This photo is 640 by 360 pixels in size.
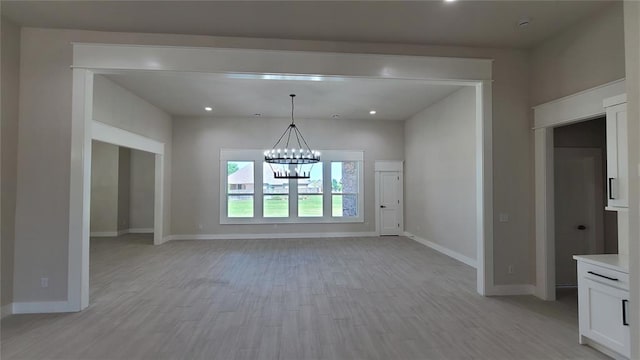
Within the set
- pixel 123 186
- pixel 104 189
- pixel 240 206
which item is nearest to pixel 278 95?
pixel 240 206

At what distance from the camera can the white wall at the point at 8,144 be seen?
11.3 feet

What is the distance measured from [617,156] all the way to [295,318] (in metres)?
3.60

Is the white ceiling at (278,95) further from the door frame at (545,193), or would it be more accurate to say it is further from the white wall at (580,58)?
the door frame at (545,193)

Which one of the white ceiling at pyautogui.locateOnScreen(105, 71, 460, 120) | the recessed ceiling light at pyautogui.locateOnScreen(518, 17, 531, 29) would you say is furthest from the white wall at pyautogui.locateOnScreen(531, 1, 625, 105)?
the white ceiling at pyautogui.locateOnScreen(105, 71, 460, 120)

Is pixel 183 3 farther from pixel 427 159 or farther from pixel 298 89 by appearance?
pixel 427 159

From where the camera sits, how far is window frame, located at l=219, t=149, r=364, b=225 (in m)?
8.77

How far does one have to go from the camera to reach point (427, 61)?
4.13 meters

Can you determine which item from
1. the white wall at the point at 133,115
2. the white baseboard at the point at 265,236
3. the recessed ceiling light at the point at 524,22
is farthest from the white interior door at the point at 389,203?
the white wall at the point at 133,115

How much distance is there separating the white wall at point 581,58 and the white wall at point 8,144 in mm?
6483

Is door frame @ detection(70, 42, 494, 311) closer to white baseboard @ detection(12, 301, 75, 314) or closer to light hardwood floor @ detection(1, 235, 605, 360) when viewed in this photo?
white baseboard @ detection(12, 301, 75, 314)

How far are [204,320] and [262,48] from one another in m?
3.29

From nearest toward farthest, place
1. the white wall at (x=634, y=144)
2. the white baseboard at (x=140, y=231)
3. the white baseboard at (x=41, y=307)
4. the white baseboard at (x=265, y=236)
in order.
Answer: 1. the white wall at (x=634, y=144)
2. the white baseboard at (x=41, y=307)
3. the white baseboard at (x=265, y=236)
4. the white baseboard at (x=140, y=231)

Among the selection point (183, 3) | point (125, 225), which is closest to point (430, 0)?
point (183, 3)

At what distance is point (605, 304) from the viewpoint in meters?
2.70
